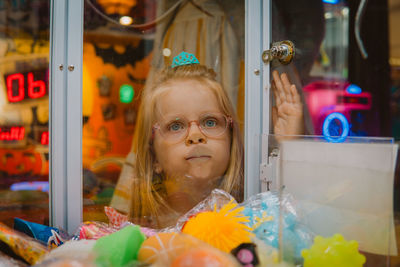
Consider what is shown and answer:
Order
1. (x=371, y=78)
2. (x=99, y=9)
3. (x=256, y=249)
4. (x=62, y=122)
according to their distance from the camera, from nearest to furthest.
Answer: (x=256, y=249), (x=62, y=122), (x=99, y=9), (x=371, y=78)

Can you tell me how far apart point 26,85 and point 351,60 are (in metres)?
1.88

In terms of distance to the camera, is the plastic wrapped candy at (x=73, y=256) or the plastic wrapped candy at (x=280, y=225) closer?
the plastic wrapped candy at (x=73, y=256)

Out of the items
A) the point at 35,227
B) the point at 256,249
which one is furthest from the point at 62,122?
the point at 256,249

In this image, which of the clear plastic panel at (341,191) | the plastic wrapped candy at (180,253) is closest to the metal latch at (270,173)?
the clear plastic panel at (341,191)

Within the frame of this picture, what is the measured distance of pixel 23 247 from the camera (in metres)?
1.06

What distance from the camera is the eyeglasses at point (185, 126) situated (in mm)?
1361

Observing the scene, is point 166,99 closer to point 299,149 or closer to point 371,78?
point 299,149

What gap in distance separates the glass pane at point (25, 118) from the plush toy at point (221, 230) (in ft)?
2.61

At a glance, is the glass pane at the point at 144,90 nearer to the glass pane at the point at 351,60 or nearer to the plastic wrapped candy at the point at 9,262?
the plastic wrapped candy at the point at 9,262

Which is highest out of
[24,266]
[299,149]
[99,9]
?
[99,9]

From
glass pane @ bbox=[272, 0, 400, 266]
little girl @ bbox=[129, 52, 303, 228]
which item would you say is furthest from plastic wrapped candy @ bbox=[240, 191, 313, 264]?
glass pane @ bbox=[272, 0, 400, 266]

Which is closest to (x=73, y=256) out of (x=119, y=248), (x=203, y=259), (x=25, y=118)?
(x=119, y=248)

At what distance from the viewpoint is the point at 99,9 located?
149 centimetres

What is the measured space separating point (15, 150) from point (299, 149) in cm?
122
